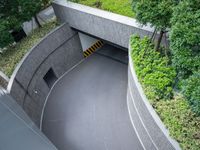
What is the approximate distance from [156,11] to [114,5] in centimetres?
495

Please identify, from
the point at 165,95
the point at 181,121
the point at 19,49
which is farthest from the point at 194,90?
the point at 19,49

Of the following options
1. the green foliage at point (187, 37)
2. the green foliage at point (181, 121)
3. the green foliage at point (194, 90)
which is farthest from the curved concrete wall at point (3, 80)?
the green foliage at point (194, 90)

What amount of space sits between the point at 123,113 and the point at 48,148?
265 inches

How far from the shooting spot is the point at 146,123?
38.3ft

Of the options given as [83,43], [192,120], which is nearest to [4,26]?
[83,43]

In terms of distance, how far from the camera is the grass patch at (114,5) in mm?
14656

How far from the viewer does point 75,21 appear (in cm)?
1733

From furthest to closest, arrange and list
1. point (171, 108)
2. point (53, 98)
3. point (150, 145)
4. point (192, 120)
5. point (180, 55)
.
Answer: point (53, 98), point (150, 145), point (171, 108), point (192, 120), point (180, 55)

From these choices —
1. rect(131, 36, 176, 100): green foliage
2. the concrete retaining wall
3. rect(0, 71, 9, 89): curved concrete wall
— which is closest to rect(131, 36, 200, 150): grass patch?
rect(131, 36, 176, 100): green foliage

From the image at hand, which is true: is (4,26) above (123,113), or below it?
above

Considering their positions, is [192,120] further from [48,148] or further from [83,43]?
[83,43]

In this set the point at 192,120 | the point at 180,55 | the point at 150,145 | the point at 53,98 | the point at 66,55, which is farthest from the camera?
the point at 66,55

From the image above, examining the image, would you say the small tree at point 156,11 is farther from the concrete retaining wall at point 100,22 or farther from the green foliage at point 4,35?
the green foliage at point 4,35

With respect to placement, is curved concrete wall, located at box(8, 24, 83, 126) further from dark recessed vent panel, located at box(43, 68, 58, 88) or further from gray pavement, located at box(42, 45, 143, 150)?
gray pavement, located at box(42, 45, 143, 150)
